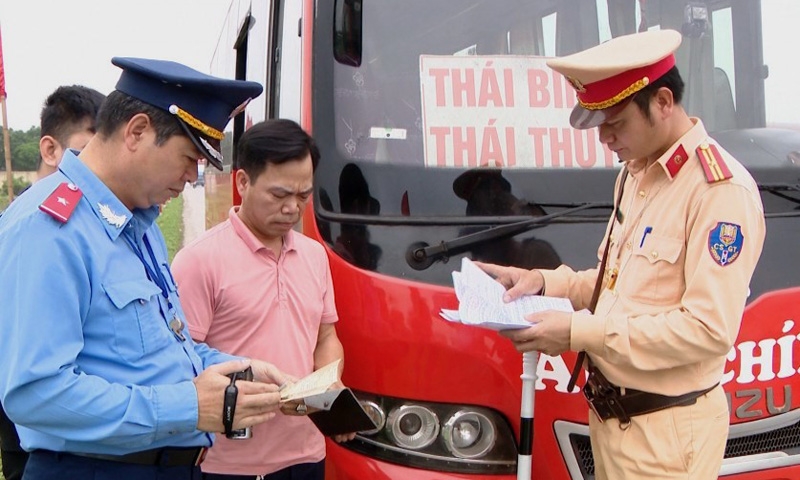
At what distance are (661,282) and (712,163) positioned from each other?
0.96 feet

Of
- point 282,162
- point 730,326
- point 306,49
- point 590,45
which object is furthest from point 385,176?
point 730,326

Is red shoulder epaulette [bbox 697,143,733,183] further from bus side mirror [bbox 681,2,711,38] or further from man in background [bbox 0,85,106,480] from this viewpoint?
man in background [bbox 0,85,106,480]

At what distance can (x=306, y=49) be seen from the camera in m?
2.35

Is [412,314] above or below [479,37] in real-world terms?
below

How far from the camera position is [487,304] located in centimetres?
179

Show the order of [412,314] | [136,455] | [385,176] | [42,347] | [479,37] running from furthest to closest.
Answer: [479,37], [385,176], [412,314], [136,455], [42,347]

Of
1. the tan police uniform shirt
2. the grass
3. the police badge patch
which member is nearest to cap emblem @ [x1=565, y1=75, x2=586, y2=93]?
the tan police uniform shirt

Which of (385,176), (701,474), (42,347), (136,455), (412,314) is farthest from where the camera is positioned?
(385,176)

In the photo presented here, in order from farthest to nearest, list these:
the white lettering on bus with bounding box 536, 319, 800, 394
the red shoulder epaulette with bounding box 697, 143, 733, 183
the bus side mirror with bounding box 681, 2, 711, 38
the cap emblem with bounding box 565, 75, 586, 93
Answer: the bus side mirror with bounding box 681, 2, 711, 38 < the white lettering on bus with bounding box 536, 319, 800, 394 < the cap emblem with bounding box 565, 75, 586, 93 < the red shoulder epaulette with bounding box 697, 143, 733, 183

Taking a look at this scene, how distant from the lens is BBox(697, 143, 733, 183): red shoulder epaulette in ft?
5.35

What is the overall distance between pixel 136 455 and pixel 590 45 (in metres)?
1.86

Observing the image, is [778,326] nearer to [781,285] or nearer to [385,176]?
[781,285]

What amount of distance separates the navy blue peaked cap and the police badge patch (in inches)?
43.0

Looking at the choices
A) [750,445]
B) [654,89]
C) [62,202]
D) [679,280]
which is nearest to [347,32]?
[654,89]
